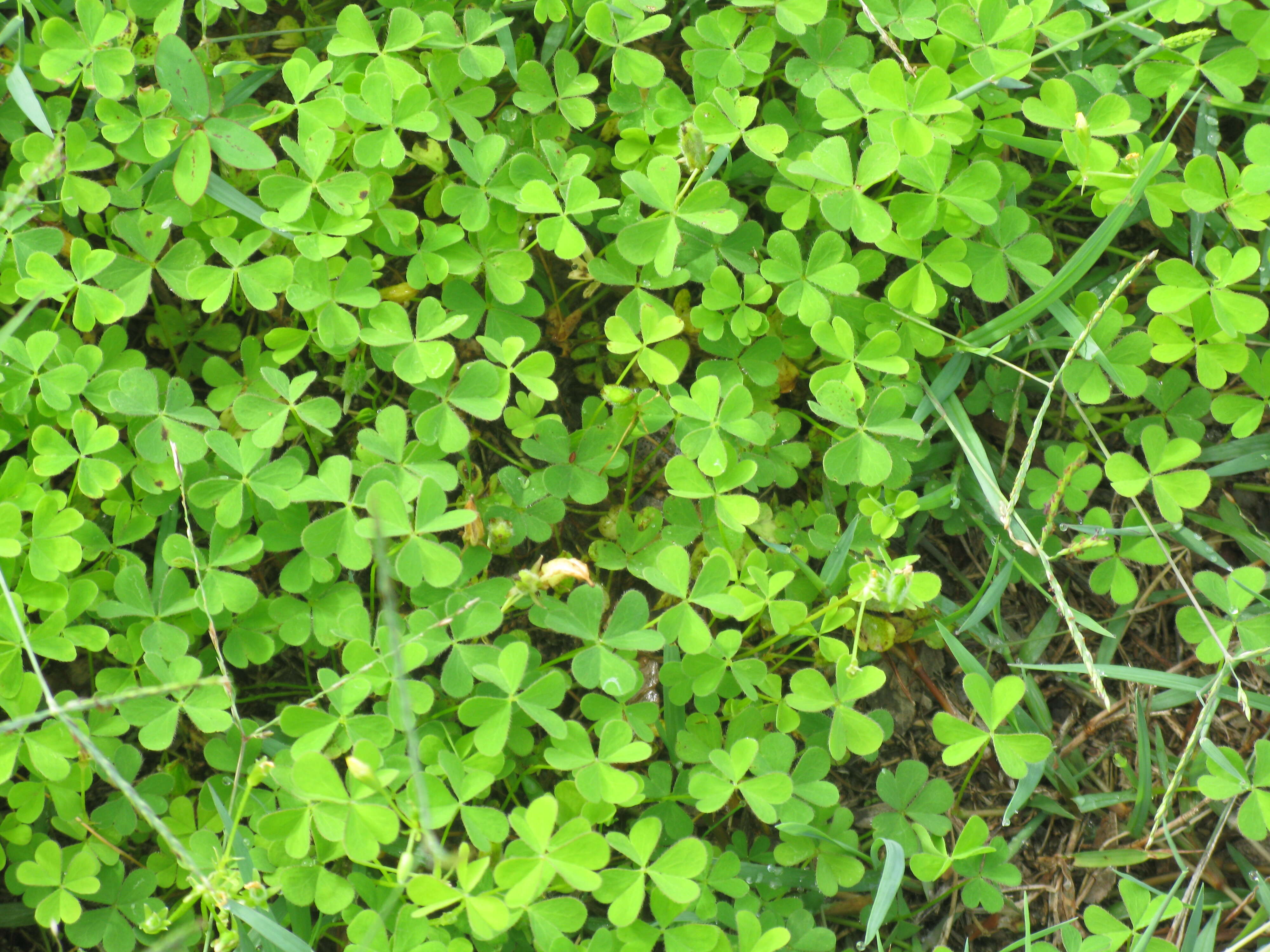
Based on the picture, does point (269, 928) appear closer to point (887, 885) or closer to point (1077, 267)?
point (887, 885)

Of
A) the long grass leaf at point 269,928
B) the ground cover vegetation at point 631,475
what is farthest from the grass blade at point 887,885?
the long grass leaf at point 269,928

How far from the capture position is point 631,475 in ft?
7.79

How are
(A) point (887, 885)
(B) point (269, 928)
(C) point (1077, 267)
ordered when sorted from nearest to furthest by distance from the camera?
(B) point (269, 928)
(A) point (887, 885)
(C) point (1077, 267)

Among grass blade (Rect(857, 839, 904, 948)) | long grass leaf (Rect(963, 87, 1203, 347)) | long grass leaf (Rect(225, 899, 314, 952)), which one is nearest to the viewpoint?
long grass leaf (Rect(225, 899, 314, 952))

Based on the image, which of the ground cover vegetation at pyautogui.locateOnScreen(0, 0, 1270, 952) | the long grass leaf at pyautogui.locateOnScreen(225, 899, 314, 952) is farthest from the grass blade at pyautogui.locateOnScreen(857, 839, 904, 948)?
the long grass leaf at pyautogui.locateOnScreen(225, 899, 314, 952)

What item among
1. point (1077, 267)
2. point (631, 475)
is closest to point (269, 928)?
point (631, 475)

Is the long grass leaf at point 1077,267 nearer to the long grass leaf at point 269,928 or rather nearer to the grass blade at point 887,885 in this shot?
the grass blade at point 887,885

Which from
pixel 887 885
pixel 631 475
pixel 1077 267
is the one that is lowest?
pixel 887 885

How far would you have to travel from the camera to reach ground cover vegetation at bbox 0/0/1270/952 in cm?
204

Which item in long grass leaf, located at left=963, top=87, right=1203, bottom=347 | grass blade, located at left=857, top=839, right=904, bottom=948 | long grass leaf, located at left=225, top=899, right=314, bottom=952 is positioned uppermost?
long grass leaf, located at left=963, top=87, right=1203, bottom=347

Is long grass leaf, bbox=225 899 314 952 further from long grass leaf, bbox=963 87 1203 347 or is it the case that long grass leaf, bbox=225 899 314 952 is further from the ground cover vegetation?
long grass leaf, bbox=963 87 1203 347

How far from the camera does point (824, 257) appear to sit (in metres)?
2.32

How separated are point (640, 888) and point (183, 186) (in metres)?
1.87

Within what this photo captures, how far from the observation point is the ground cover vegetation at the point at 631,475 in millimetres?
2043
